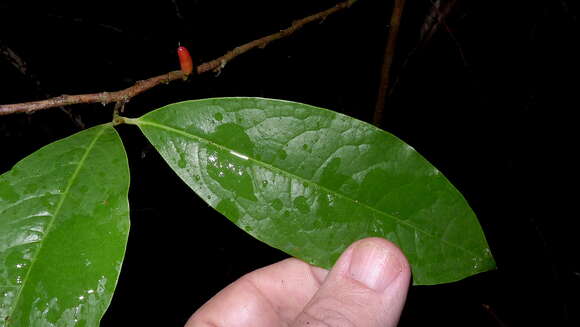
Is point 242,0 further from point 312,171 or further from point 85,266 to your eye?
point 85,266

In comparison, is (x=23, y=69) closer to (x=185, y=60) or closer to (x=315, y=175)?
(x=185, y=60)

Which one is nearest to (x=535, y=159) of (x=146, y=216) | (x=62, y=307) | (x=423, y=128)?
(x=423, y=128)

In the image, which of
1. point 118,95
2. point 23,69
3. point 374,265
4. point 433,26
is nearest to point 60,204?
point 118,95

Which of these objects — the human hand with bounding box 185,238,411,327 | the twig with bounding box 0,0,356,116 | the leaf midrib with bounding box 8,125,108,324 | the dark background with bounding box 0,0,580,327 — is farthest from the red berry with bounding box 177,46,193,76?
the dark background with bounding box 0,0,580,327

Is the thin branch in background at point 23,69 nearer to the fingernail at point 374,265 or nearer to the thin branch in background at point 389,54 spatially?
the thin branch in background at point 389,54

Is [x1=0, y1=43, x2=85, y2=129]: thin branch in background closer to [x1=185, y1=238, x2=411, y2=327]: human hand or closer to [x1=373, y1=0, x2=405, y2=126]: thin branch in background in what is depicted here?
[x1=185, y1=238, x2=411, y2=327]: human hand

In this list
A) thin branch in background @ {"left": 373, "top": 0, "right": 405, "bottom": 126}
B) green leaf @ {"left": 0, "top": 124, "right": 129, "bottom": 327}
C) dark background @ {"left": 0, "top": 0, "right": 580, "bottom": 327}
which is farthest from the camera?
dark background @ {"left": 0, "top": 0, "right": 580, "bottom": 327}

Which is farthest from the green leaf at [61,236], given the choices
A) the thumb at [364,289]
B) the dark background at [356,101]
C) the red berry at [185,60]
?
the dark background at [356,101]
